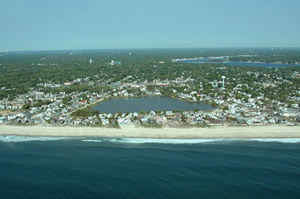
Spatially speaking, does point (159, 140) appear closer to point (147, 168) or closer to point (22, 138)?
point (147, 168)

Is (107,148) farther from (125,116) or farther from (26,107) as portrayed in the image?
(26,107)

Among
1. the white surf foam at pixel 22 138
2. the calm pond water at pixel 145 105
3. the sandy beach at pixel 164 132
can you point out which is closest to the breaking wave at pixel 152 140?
the white surf foam at pixel 22 138

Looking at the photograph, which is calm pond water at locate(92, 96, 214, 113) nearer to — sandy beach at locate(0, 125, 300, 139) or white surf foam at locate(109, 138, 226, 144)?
sandy beach at locate(0, 125, 300, 139)

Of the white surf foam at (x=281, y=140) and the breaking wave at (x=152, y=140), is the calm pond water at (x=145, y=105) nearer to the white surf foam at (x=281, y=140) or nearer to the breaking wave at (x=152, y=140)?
the breaking wave at (x=152, y=140)

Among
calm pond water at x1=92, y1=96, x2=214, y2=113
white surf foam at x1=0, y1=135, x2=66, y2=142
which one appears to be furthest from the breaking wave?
calm pond water at x1=92, y1=96, x2=214, y2=113

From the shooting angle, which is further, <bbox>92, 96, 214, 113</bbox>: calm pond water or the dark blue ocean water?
<bbox>92, 96, 214, 113</bbox>: calm pond water

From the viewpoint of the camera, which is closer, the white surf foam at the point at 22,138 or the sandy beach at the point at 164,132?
the white surf foam at the point at 22,138

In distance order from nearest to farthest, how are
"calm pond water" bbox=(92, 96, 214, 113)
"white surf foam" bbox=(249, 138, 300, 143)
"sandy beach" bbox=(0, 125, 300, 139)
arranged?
"white surf foam" bbox=(249, 138, 300, 143)
"sandy beach" bbox=(0, 125, 300, 139)
"calm pond water" bbox=(92, 96, 214, 113)
